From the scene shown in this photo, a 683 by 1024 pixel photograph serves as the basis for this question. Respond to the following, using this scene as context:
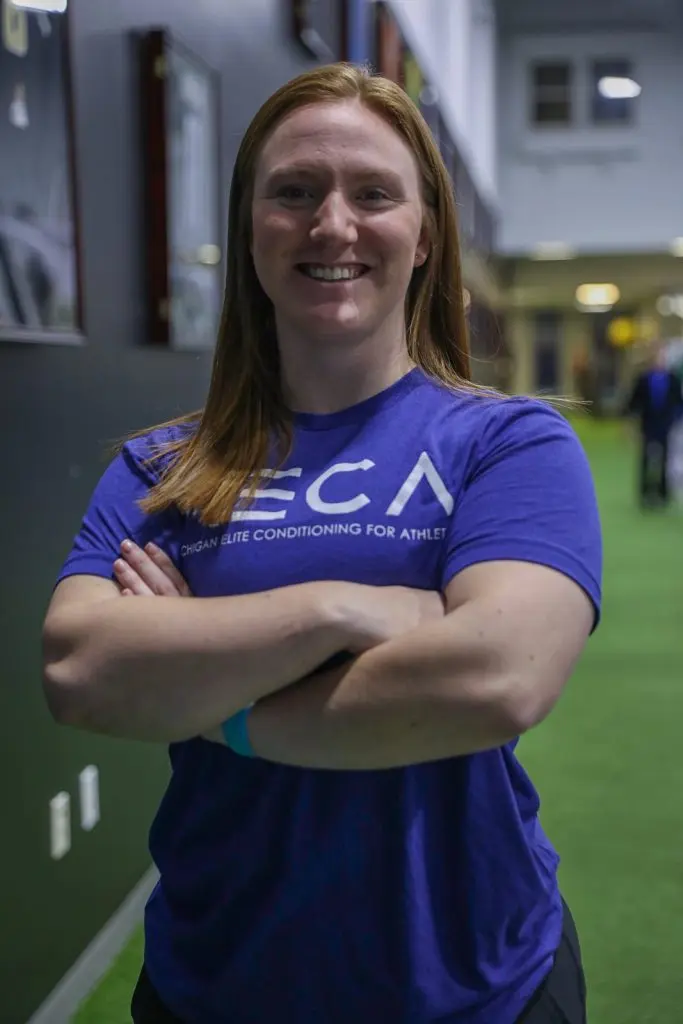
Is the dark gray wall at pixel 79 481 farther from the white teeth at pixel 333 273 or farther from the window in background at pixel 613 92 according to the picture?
the window in background at pixel 613 92

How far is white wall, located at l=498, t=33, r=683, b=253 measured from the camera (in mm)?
18391

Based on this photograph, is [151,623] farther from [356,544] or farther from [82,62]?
[82,62]

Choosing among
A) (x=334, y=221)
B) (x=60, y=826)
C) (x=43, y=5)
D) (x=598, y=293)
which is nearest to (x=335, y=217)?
(x=334, y=221)

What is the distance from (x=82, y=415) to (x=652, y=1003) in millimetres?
1897

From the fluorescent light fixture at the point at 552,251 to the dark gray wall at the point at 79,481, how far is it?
1607 cm

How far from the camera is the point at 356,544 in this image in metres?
1.21

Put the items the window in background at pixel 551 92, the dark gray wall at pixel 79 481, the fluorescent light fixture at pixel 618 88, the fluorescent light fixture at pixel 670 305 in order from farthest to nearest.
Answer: the fluorescent light fixture at pixel 670 305, the window in background at pixel 551 92, the fluorescent light fixture at pixel 618 88, the dark gray wall at pixel 79 481

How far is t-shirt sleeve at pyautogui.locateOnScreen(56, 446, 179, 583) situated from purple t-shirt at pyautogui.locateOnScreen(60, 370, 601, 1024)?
109 mm

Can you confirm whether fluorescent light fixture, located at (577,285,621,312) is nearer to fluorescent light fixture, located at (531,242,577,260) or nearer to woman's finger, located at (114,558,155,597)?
fluorescent light fixture, located at (531,242,577,260)

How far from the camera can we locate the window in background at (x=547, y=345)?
30.4m

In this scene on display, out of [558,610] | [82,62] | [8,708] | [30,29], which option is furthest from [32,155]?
[558,610]

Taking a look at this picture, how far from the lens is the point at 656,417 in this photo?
35.3 ft

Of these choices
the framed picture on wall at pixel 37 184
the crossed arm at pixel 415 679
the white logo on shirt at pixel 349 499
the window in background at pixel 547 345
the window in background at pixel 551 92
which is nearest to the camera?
the crossed arm at pixel 415 679

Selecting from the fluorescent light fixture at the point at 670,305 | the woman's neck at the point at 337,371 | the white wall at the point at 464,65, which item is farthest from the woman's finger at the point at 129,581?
the fluorescent light fixture at the point at 670,305
